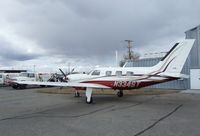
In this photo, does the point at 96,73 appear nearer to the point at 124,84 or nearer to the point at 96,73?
the point at 96,73

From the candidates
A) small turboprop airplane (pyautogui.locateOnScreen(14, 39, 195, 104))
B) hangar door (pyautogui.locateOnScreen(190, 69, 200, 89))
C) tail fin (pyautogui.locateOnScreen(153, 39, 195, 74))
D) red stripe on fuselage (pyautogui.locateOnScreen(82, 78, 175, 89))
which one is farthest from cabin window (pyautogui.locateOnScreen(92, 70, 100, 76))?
hangar door (pyautogui.locateOnScreen(190, 69, 200, 89))

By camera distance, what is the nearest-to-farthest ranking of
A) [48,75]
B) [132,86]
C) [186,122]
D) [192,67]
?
[186,122]
[132,86]
[192,67]
[48,75]

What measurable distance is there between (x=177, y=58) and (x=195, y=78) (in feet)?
34.3

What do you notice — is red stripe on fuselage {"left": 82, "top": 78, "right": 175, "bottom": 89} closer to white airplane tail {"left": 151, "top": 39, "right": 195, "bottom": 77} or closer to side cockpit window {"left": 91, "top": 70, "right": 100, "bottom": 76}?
side cockpit window {"left": 91, "top": 70, "right": 100, "bottom": 76}

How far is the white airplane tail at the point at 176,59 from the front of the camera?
14.8m

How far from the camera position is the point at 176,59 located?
15094 mm

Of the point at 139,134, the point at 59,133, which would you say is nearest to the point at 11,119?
the point at 59,133

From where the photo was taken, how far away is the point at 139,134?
7086mm

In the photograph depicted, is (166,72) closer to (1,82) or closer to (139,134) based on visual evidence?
(139,134)

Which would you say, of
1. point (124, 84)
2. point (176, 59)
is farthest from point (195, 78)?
point (124, 84)

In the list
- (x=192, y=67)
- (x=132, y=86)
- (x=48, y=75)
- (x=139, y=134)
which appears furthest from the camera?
(x=48, y=75)

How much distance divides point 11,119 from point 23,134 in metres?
3.02

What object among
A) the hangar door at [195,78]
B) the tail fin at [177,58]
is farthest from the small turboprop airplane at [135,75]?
the hangar door at [195,78]

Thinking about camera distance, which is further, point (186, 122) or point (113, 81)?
point (113, 81)
